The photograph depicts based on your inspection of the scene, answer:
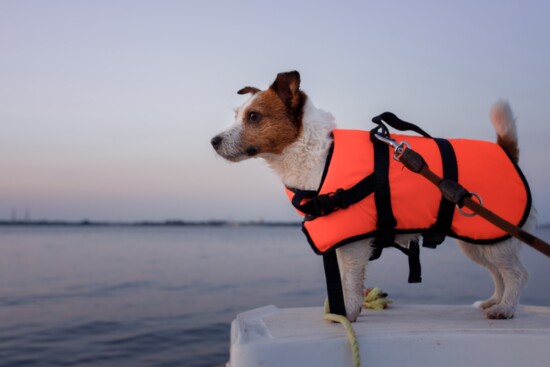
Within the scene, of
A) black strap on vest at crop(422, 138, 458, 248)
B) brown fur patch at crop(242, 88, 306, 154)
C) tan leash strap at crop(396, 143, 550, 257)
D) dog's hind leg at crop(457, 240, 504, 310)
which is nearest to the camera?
tan leash strap at crop(396, 143, 550, 257)

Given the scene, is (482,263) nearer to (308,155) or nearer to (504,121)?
(504,121)

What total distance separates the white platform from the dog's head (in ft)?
3.36

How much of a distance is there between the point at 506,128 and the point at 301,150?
1.36 metres

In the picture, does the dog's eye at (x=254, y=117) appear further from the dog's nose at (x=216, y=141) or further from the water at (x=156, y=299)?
the water at (x=156, y=299)

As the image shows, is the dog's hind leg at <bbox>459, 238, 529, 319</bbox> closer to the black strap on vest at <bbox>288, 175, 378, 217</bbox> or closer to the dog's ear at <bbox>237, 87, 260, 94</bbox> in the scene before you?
the black strap on vest at <bbox>288, 175, 378, 217</bbox>

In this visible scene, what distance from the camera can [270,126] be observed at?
9.80ft

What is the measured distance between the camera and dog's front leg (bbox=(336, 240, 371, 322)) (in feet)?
9.48

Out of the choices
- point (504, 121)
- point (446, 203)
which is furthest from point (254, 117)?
point (504, 121)

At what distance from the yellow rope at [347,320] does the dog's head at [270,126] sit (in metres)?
1.01

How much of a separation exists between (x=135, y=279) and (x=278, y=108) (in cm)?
1350

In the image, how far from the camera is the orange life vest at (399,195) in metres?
2.77

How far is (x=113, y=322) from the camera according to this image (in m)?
9.27

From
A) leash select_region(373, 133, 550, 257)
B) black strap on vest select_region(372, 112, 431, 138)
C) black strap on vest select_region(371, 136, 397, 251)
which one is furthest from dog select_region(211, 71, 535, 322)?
leash select_region(373, 133, 550, 257)

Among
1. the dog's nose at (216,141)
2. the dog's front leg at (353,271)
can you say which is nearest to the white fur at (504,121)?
the dog's front leg at (353,271)
